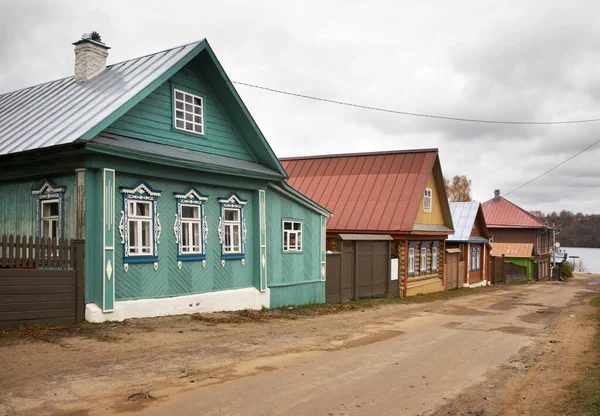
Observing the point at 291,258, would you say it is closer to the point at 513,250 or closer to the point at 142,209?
the point at 142,209

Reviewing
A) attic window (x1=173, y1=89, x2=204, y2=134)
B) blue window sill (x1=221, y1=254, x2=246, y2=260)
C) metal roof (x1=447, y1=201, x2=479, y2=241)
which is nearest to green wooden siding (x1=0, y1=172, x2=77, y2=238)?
attic window (x1=173, y1=89, x2=204, y2=134)

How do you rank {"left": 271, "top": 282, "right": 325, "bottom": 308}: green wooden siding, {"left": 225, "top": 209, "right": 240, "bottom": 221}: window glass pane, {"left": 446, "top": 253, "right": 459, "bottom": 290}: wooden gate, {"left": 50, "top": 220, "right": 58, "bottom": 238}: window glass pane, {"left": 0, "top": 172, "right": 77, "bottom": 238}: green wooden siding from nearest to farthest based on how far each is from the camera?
{"left": 0, "top": 172, "right": 77, "bottom": 238}: green wooden siding, {"left": 50, "top": 220, "right": 58, "bottom": 238}: window glass pane, {"left": 225, "top": 209, "right": 240, "bottom": 221}: window glass pane, {"left": 271, "top": 282, "right": 325, "bottom": 308}: green wooden siding, {"left": 446, "top": 253, "right": 459, "bottom": 290}: wooden gate

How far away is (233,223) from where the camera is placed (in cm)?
1627

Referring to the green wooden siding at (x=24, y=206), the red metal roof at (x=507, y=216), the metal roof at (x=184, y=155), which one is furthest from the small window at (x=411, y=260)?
the red metal roof at (x=507, y=216)

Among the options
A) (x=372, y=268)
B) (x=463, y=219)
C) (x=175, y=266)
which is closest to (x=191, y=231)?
(x=175, y=266)

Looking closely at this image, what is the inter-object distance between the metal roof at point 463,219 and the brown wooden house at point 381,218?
4.60 metres

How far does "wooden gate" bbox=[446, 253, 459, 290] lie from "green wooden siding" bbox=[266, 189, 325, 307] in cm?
1449

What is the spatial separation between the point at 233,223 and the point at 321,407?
9.96 meters

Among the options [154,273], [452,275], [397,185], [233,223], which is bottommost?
[452,275]

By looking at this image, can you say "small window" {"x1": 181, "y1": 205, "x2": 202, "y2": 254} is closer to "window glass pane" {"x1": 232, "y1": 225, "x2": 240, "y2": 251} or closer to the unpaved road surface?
"window glass pane" {"x1": 232, "y1": 225, "x2": 240, "y2": 251}

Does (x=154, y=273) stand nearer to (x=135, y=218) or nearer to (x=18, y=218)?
(x=135, y=218)

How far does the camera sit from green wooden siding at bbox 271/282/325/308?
17.8 meters

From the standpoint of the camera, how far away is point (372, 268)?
74.6 ft

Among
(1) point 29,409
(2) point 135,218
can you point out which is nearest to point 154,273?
(2) point 135,218
